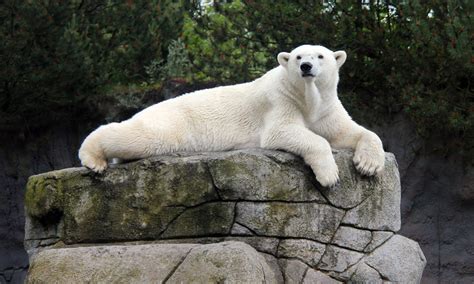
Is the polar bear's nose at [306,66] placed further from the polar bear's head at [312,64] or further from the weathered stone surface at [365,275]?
the weathered stone surface at [365,275]

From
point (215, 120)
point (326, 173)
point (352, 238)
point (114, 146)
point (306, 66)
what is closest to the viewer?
point (326, 173)

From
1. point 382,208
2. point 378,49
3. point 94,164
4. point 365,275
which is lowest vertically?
point 365,275

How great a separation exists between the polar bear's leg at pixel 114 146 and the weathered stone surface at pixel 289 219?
40.0 inches

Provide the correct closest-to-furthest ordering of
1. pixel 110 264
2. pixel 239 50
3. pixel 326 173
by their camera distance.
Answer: pixel 110 264
pixel 326 173
pixel 239 50

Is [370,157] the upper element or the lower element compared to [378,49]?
lower

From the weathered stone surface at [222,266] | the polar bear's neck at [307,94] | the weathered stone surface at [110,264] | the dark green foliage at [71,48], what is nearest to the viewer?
the weathered stone surface at [222,266]

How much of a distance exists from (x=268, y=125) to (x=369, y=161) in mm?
912

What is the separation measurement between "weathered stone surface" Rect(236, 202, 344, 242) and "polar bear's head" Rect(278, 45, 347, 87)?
1060 millimetres

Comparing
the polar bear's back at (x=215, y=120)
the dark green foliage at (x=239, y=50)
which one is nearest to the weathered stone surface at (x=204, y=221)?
the polar bear's back at (x=215, y=120)

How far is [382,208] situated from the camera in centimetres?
802

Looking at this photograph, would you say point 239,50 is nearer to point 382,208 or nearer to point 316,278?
point 382,208

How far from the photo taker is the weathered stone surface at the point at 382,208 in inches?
310

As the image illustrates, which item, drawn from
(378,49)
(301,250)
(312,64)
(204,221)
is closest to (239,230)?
(204,221)

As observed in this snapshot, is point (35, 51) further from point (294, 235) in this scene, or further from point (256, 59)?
point (294, 235)
